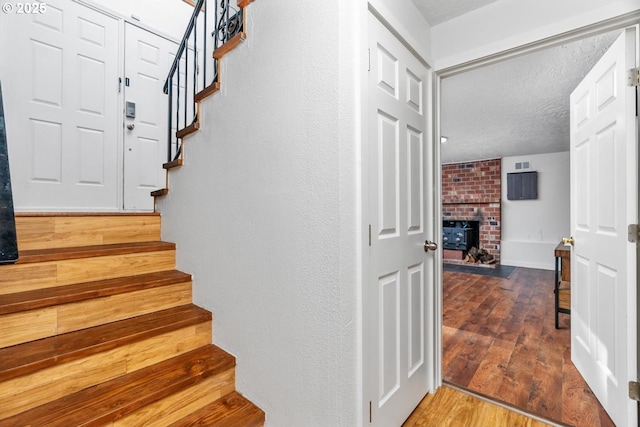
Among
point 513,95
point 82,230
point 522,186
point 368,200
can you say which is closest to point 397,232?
point 368,200

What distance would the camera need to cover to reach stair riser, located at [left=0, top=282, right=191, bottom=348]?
4.15 ft

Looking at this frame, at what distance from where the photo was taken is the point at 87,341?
132 cm

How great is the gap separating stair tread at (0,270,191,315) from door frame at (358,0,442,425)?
1208 mm

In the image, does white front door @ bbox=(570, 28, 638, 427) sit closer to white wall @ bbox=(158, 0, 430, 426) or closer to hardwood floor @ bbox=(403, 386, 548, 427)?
hardwood floor @ bbox=(403, 386, 548, 427)

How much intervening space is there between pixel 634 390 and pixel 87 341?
247cm

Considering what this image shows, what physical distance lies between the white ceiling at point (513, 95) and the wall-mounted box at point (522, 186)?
36.3 inches

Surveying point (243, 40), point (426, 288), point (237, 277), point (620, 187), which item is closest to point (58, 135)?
point (243, 40)

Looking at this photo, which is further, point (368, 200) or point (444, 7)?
point (444, 7)

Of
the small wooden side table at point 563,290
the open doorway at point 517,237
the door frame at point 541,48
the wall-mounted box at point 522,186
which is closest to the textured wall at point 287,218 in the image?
the door frame at point 541,48

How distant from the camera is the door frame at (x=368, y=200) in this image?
1188 mm

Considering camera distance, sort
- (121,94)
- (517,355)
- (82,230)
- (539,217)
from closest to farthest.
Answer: (82,230)
(517,355)
(121,94)
(539,217)

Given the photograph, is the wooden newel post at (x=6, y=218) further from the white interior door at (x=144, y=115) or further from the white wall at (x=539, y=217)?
the white wall at (x=539, y=217)

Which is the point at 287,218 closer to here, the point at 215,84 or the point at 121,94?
the point at 215,84

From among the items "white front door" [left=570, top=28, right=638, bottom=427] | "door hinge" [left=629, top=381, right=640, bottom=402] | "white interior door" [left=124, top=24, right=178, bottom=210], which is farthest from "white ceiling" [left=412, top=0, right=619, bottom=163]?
"white interior door" [left=124, top=24, right=178, bottom=210]
